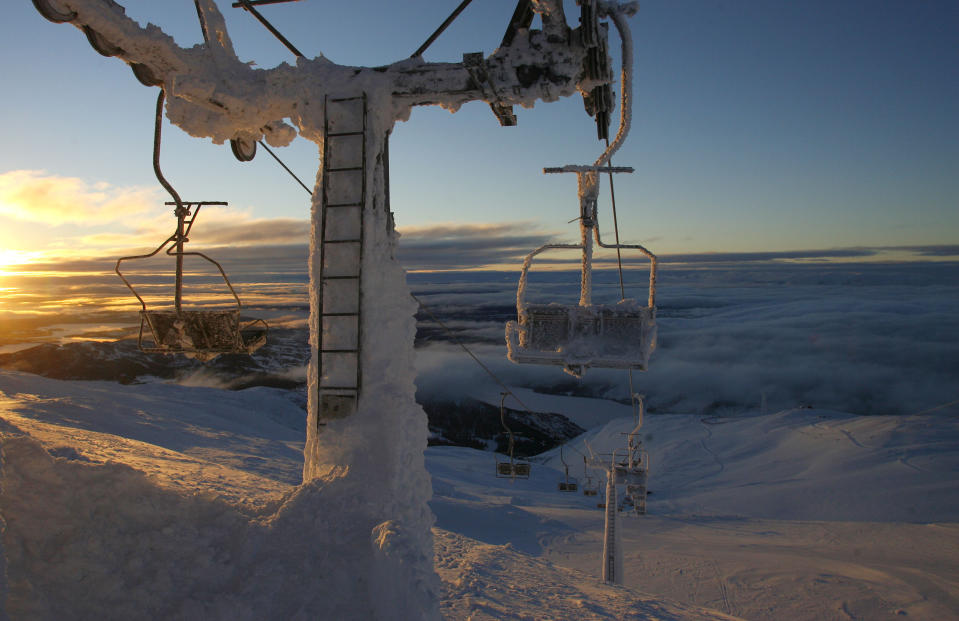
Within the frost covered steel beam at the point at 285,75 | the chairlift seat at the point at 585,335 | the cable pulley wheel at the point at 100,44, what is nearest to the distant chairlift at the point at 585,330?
the chairlift seat at the point at 585,335

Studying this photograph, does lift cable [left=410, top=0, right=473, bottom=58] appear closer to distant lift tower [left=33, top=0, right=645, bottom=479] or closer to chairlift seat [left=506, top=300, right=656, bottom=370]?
distant lift tower [left=33, top=0, right=645, bottom=479]

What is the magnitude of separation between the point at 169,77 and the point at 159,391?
122 feet

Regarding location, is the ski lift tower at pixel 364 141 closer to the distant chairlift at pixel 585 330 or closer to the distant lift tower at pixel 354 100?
the distant lift tower at pixel 354 100

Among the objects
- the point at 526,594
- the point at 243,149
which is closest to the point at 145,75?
the point at 243,149

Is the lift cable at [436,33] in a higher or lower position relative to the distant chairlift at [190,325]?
higher

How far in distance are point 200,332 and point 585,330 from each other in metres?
4.77

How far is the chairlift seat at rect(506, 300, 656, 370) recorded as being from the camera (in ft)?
22.2

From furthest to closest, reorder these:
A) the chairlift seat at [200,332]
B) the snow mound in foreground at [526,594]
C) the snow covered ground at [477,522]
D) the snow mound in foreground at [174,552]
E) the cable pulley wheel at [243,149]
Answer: the snow mound in foreground at [526,594] < the chairlift seat at [200,332] < the cable pulley wheel at [243,149] < the snow covered ground at [477,522] < the snow mound in foreground at [174,552]

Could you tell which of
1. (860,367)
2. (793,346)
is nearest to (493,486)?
(860,367)

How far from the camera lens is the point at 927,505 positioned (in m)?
28.9

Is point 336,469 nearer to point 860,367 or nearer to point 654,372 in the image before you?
point 654,372

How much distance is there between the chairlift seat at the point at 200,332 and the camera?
6156 mm

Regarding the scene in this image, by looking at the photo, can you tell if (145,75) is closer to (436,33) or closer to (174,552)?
(436,33)

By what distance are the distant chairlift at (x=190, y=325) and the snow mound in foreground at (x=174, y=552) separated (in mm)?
1988
